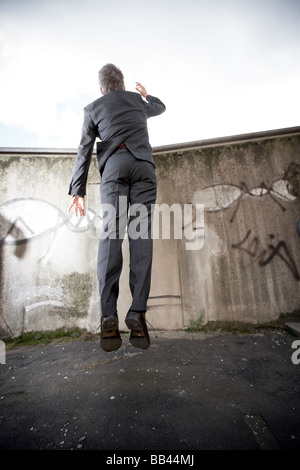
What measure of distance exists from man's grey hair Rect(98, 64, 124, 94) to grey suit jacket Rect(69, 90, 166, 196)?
0.48 ft

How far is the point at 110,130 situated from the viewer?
185 centimetres

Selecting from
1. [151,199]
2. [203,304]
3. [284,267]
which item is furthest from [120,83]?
[284,267]

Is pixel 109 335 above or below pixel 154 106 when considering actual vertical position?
below

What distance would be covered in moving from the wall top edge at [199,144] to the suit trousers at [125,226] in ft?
4.87

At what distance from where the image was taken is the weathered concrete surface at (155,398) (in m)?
1.06

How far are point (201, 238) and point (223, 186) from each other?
79cm

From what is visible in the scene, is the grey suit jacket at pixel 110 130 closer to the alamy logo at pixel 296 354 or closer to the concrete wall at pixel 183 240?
the concrete wall at pixel 183 240

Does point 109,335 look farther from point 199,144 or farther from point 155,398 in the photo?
point 199,144

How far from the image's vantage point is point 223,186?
3.02m

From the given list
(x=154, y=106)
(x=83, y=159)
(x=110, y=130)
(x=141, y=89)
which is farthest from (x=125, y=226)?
(x=141, y=89)

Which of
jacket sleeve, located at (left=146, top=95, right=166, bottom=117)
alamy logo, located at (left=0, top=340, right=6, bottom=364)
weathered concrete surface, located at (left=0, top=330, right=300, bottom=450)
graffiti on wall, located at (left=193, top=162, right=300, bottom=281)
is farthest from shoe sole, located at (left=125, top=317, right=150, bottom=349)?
jacket sleeve, located at (left=146, top=95, right=166, bottom=117)

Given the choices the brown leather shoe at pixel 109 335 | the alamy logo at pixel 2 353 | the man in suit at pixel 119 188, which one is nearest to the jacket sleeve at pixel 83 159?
the man in suit at pixel 119 188

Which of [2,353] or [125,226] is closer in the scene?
[125,226]

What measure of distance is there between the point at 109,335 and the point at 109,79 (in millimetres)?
2243
